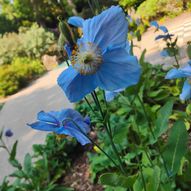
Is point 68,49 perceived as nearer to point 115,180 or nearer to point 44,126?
point 44,126

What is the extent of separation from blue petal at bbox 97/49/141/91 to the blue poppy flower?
0.22m

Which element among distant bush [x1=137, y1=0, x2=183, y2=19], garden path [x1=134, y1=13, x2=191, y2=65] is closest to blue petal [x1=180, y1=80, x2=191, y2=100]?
garden path [x1=134, y1=13, x2=191, y2=65]

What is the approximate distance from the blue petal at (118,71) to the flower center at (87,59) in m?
0.02

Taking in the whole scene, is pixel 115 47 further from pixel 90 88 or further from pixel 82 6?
pixel 82 6

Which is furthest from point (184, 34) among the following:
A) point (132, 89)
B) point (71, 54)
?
point (71, 54)

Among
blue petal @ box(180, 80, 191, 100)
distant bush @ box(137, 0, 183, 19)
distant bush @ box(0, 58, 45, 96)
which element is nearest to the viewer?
blue petal @ box(180, 80, 191, 100)

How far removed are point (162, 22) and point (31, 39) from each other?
21.1 feet

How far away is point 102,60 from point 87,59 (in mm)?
35

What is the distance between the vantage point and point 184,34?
6.97m

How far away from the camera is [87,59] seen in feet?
2.83

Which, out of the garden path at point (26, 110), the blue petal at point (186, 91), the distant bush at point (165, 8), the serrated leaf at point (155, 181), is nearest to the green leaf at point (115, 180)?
the serrated leaf at point (155, 181)

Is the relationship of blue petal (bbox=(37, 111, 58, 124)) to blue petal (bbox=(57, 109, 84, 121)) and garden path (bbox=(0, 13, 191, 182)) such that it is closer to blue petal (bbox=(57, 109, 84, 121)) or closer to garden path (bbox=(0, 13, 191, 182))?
blue petal (bbox=(57, 109, 84, 121))

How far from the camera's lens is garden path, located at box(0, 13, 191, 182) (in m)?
5.34

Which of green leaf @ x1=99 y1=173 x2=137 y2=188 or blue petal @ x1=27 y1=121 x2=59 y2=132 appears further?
green leaf @ x1=99 y1=173 x2=137 y2=188
